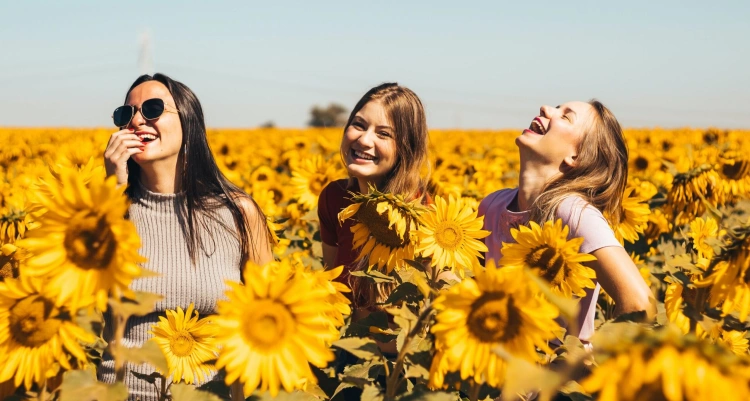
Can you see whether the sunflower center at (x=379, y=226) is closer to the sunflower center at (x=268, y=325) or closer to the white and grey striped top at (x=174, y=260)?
the white and grey striped top at (x=174, y=260)

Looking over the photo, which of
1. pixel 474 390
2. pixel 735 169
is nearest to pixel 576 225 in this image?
pixel 474 390

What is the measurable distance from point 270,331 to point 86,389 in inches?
15.5

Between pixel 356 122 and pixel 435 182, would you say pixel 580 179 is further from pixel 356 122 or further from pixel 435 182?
pixel 435 182

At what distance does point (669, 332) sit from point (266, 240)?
7.20 ft

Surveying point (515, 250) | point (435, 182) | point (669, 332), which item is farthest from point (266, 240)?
point (435, 182)

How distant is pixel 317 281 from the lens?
2012mm

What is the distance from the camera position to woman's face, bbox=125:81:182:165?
9.48ft

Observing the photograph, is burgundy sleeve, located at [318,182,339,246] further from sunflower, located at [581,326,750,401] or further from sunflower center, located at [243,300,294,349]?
sunflower, located at [581,326,750,401]

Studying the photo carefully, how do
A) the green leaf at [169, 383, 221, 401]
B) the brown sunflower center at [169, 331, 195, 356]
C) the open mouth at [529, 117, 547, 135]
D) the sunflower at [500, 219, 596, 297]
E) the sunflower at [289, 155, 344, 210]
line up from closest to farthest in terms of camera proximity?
the green leaf at [169, 383, 221, 401] → the sunflower at [500, 219, 596, 297] → the brown sunflower center at [169, 331, 195, 356] → the open mouth at [529, 117, 547, 135] → the sunflower at [289, 155, 344, 210]

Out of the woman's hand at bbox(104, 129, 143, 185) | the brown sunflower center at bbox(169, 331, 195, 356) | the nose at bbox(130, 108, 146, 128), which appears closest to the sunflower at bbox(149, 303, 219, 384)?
the brown sunflower center at bbox(169, 331, 195, 356)

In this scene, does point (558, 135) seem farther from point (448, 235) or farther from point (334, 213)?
point (334, 213)

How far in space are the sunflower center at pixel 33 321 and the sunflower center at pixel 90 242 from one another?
0.14m

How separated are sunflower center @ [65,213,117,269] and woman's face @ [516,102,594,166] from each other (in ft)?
6.68

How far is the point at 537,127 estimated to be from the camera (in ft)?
10.7
